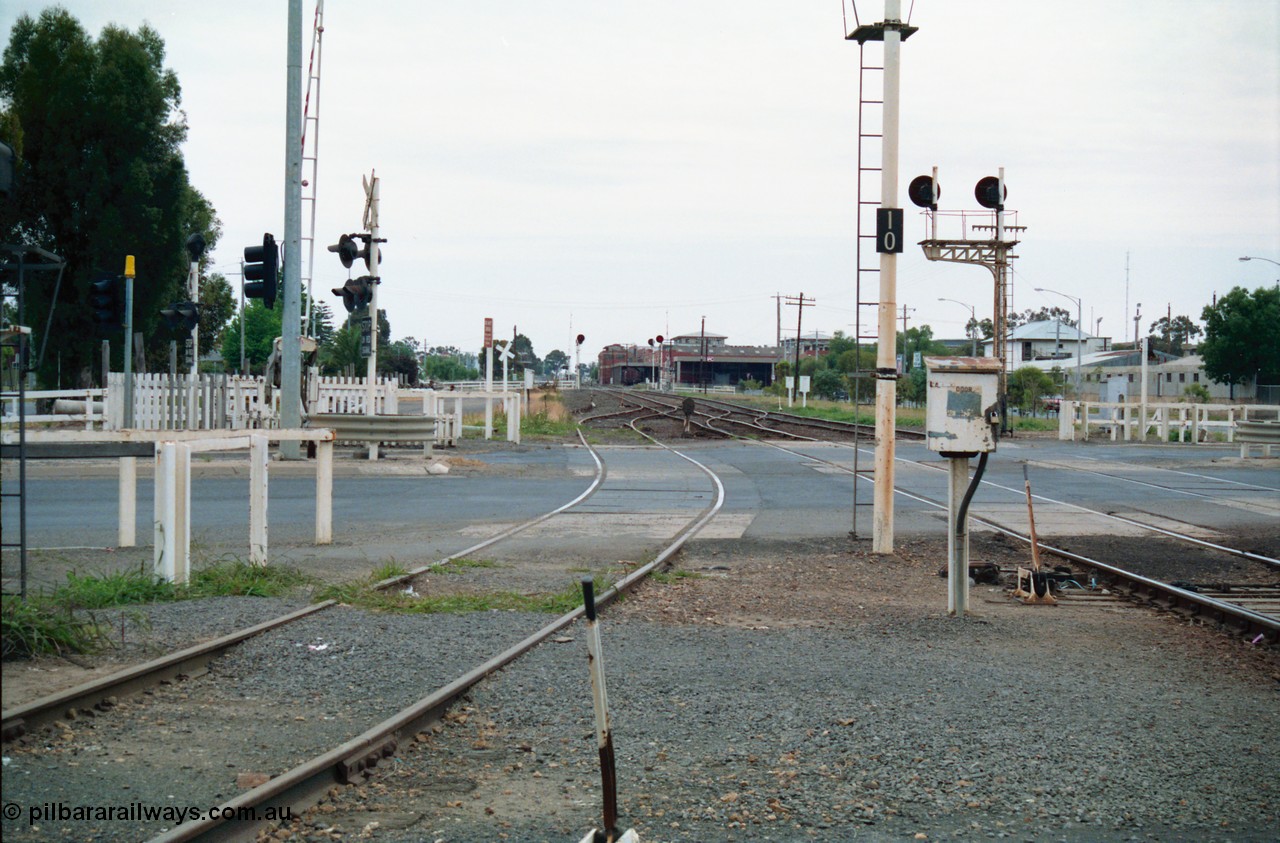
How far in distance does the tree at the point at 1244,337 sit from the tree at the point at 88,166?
59.1 metres

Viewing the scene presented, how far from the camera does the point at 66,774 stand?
507 centimetres

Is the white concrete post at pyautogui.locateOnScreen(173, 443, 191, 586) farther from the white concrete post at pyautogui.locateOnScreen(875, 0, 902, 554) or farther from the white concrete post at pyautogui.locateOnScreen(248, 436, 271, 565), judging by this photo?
the white concrete post at pyautogui.locateOnScreen(875, 0, 902, 554)

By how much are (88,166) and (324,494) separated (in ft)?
92.6

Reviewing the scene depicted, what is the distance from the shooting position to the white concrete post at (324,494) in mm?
13117

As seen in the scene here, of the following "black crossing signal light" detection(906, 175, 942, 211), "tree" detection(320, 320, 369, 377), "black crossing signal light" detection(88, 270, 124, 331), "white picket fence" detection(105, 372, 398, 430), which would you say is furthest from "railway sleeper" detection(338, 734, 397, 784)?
"tree" detection(320, 320, 369, 377)

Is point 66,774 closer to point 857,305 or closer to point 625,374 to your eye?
point 857,305

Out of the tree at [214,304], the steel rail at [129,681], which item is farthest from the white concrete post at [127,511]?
the tree at [214,304]

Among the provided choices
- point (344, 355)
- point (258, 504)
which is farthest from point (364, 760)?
point (344, 355)

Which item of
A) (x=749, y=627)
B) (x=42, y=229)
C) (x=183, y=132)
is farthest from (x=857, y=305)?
(x=183, y=132)

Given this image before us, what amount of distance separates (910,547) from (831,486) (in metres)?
8.57

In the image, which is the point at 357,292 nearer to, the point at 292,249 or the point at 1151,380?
the point at 292,249

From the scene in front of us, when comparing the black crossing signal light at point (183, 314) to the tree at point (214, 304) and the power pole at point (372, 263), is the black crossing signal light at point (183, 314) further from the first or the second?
the tree at point (214, 304)

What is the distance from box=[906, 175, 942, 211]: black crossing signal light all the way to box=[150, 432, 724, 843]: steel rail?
8.20 meters

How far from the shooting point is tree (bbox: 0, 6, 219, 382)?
1404 inches
